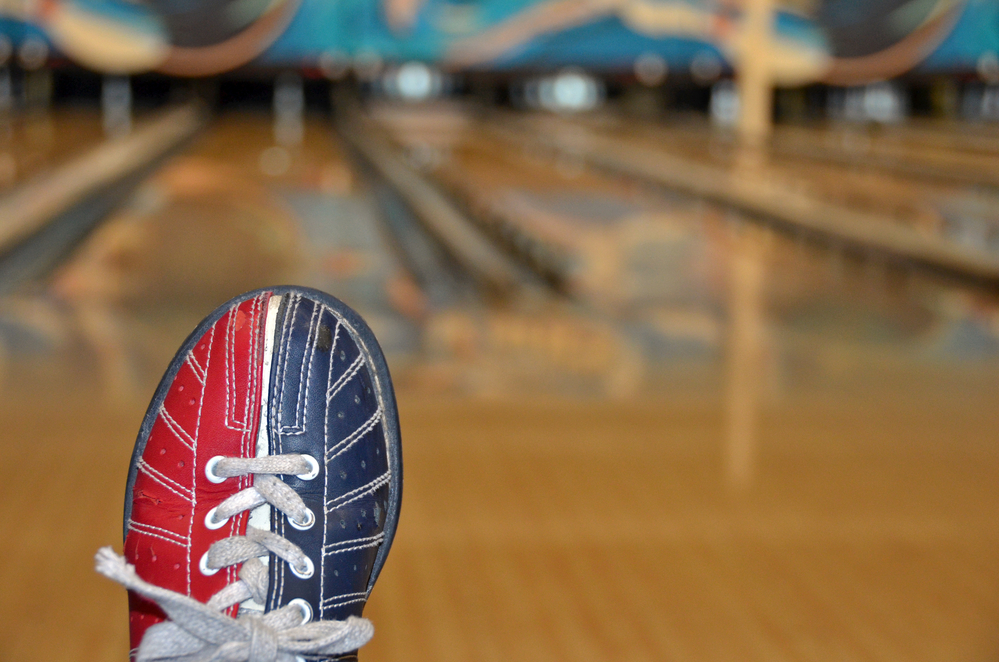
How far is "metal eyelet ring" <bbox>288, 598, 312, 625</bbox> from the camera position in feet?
2.50

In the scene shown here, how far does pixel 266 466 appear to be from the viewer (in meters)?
0.77

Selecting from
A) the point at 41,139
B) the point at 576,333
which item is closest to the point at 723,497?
the point at 576,333

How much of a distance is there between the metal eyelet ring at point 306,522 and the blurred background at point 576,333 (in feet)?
0.72

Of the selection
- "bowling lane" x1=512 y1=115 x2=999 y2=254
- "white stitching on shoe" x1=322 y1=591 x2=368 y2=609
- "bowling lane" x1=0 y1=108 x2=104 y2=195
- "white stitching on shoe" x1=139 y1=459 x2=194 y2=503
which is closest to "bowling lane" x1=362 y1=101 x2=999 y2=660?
"white stitching on shoe" x1=322 y1=591 x2=368 y2=609

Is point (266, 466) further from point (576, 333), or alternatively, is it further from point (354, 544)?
point (576, 333)

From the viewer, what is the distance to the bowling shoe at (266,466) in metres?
0.77

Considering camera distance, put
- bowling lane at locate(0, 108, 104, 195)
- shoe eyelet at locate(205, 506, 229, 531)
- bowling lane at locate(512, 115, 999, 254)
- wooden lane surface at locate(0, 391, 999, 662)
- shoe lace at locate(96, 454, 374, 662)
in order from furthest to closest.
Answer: bowling lane at locate(0, 108, 104, 195) → bowling lane at locate(512, 115, 999, 254) → wooden lane surface at locate(0, 391, 999, 662) → shoe eyelet at locate(205, 506, 229, 531) → shoe lace at locate(96, 454, 374, 662)

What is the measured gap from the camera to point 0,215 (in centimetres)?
342

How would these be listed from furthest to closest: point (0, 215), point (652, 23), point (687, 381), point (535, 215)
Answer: point (652, 23) < point (535, 215) < point (0, 215) < point (687, 381)

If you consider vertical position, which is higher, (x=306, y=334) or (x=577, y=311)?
(x=306, y=334)

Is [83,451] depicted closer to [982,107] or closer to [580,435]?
[580,435]

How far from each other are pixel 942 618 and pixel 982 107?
698cm

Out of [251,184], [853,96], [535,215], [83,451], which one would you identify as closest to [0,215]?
[251,184]

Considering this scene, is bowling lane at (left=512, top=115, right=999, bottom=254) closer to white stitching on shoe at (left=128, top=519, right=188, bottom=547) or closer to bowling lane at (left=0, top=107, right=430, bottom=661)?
bowling lane at (left=0, top=107, right=430, bottom=661)
